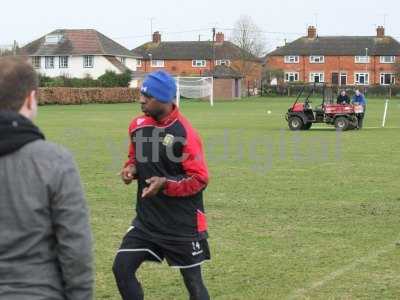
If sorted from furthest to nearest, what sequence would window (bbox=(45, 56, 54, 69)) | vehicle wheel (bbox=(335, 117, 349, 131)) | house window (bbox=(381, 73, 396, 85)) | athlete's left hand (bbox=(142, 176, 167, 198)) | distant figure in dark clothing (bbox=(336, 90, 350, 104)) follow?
1. house window (bbox=(381, 73, 396, 85))
2. window (bbox=(45, 56, 54, 69))
3. distant figure in dark clothing (bbox=(336, 90, 350, 104))
4. vehicle wheel (bbox=(335, 117, 349, 131))
5. athlete's left hand (bbox=(142, 176, 167, 198))

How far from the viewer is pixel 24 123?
287 cm

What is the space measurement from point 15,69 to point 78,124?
96.9 ft

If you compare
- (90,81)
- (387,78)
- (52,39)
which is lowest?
(90,81)

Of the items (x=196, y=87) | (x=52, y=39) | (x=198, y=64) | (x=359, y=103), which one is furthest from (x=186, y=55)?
(x=359, y=103)

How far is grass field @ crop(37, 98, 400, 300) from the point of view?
6.62 meters

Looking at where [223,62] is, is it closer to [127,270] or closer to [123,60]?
[123,60]

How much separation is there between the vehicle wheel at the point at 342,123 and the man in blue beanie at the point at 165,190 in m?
25.8

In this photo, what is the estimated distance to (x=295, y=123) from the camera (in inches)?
1208

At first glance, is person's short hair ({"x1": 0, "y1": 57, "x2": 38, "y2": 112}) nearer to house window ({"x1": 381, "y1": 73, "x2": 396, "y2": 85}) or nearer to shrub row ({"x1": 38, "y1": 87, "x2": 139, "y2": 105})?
shrub row ({"x1": 38, "y1": 87, "x2": 139, "y2": 105})

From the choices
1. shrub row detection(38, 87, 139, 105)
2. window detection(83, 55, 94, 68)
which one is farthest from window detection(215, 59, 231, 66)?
shrub row detection(38, 87, 139, 105)

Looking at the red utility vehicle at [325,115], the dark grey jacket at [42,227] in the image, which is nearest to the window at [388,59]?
the red utility vehicle at [325,115]

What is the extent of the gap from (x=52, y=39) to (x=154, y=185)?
290ft

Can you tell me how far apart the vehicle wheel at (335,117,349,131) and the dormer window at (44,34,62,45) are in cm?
6380

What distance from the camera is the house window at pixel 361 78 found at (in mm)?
99812
